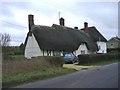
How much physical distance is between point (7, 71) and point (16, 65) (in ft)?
6.57

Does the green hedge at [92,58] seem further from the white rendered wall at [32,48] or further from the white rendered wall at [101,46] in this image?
the white rendered wall at [101,46]

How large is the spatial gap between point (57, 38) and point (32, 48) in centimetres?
524

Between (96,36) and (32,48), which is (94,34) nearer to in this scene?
(96,36)

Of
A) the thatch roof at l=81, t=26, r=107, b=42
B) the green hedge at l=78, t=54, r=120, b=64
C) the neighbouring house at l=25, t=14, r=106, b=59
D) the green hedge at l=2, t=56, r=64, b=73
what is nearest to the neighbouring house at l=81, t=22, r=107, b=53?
the thatch roof at l=81, t=26, r=107, b=42

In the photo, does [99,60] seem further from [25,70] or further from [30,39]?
[25,70]

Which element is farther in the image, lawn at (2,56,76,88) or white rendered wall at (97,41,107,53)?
white rendered wall at (97,41,107,53)

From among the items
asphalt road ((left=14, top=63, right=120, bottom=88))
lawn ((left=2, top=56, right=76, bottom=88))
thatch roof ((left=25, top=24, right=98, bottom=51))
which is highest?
thatch roof ((left=25, top=24, right=98, bottom=51))

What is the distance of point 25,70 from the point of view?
976 inches

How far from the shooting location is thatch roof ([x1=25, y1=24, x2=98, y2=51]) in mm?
53688

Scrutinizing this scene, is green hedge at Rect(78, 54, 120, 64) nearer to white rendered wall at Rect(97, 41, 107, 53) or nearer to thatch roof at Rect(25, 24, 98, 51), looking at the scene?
thatch roof at Rect(25, 24, 98, 51)

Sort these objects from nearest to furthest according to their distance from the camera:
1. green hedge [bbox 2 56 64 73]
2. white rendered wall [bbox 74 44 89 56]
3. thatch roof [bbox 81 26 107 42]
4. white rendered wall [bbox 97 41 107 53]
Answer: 1. green hedge [bbox 2 56 64 73]
2. white rendered wall [bbox 74 44 89 56]
3. thatch roof [bbox 81 26 107 42]
4. white rendered wall [bbox 97 41 107 53]

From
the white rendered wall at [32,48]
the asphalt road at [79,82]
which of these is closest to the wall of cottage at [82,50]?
the white rendered wall at [32,48]

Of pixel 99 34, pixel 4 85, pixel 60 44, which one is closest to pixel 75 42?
pixel 60 44

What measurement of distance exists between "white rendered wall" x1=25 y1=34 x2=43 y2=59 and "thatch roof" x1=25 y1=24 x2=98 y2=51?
4.45ft
